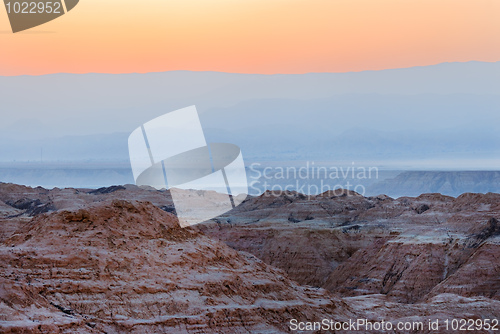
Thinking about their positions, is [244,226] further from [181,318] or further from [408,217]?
[181,318]

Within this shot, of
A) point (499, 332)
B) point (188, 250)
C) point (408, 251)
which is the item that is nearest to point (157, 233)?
point (188, 250)

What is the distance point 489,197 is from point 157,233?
67.9 meters

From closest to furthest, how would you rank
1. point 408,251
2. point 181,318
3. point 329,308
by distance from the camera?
point 181,318 → point 329,308 → point 408,251

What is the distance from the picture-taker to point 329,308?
43281 mm

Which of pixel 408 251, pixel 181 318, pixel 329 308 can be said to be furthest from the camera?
pixel 408 251

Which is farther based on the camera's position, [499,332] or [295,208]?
[295,208]

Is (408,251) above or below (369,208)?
above

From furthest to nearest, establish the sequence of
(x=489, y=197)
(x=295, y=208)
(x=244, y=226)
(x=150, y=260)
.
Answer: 1. (x=295, y=208)
2. (x=244, y=226)
3. (x=489, y=197)
4. (x=150, y=260)

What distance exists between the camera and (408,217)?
10012cm

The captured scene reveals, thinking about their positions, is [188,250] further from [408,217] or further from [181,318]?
[408,217]

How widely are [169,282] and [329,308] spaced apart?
1012 centimetres

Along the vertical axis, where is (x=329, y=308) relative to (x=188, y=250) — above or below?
below

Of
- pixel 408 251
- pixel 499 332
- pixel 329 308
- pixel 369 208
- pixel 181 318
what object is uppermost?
pixel 181 318

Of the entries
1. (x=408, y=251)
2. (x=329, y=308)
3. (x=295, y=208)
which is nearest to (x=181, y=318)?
(x=329, y=308)
